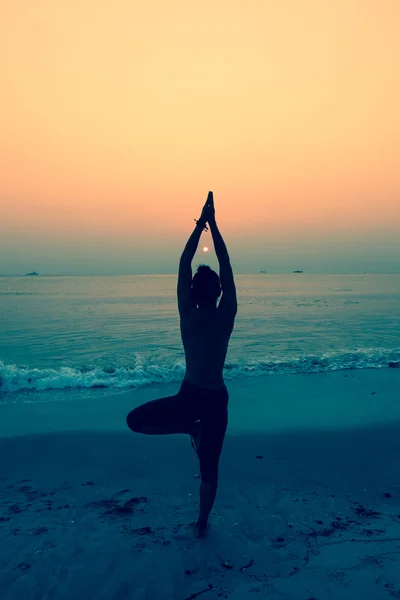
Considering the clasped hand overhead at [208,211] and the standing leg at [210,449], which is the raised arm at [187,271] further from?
the standing leg at [210,449]

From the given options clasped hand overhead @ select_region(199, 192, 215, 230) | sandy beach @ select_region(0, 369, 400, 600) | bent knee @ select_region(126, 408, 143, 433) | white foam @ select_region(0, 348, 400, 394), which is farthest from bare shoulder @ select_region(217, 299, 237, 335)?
white foam @ select_region(0, 348, 400, 394)

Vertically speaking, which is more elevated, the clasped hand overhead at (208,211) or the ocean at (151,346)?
the clasped hand overhead at (208,211)

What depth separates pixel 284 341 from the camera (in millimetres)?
17531

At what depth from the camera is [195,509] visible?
4.78m

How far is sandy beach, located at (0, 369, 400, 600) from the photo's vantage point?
3531 millimetres

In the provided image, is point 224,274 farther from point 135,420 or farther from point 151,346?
point 151,346

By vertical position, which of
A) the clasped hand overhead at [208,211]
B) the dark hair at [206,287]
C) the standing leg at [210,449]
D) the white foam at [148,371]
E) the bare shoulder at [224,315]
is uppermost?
the clasped hand overhead at [208,211]

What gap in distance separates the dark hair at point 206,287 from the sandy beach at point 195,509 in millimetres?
2203

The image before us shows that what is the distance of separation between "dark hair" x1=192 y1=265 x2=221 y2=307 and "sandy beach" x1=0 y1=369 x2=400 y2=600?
220 cm

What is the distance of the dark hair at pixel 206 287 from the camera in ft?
12.5

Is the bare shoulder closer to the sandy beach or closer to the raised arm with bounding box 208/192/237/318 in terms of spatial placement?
the raised arm with bounding box 208/192/237/318

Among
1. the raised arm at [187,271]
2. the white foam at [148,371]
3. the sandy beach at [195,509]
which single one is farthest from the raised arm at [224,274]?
the white foam at [148,371]

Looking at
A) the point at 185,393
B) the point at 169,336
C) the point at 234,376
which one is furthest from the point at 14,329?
the point at 185,393

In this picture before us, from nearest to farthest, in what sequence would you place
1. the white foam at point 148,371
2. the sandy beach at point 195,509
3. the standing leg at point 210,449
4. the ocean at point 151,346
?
1. the sandy beach at point 195,509
2. the standing leg at point 210,449
3. the white foam at point 148,371
4. the ocean at point 151,346
